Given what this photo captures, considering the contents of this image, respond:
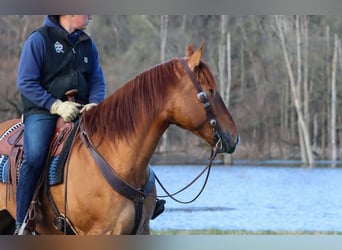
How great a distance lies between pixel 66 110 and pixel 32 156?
316 millimetres

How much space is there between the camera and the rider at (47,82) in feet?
12.2

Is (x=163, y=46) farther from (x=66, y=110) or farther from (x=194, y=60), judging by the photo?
(x=194, y=60)

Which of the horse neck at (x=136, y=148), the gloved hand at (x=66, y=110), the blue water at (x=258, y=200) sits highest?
the gloved hand at (x=66, y=110)

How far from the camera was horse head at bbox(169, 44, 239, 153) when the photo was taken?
11.0ft

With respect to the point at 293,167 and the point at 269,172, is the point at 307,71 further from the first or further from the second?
the point at 269,172

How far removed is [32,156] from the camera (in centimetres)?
370

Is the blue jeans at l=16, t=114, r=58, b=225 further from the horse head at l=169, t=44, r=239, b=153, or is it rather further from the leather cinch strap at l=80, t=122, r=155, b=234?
the horse head at l=169, t=44, r=239, b=153

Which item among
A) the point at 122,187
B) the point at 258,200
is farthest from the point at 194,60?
the point at 258,200

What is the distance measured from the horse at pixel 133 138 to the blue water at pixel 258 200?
180 inches

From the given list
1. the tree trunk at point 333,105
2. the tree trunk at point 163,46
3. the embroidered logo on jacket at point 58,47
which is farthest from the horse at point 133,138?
the tree trunk at point 333,105

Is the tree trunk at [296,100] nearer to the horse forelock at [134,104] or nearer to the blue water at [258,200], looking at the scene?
the blue water at [258,200]

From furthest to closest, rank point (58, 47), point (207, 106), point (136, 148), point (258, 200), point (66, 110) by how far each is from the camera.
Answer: point (258, 200) < point (58, 47) < point (66, 110) < point (136, 148) < point (207, 106)

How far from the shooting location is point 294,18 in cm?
2219

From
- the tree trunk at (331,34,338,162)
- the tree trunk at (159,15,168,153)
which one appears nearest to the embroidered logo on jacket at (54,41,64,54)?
the tree trunk at (159,15,168,153)
